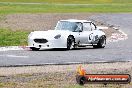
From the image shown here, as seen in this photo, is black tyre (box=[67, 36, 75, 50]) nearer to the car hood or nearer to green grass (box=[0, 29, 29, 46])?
→ the car hood

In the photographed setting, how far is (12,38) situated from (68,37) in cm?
598

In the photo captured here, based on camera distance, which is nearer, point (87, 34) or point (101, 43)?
point (87, 34)

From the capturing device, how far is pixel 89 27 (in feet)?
94.5

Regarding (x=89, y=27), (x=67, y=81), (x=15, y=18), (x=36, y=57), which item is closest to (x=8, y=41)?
(x=89, y=27)

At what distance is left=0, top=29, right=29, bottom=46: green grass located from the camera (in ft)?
95.7

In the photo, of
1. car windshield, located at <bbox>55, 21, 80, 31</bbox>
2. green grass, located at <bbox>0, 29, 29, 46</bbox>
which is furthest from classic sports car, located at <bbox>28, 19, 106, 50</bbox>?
green grass, located at <bbox>0, 29, 29, 46</bbox>

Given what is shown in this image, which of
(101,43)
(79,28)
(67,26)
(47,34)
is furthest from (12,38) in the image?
(47,34)

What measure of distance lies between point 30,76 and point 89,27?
13168mm

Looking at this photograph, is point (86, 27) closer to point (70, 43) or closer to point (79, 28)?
point (79, 28)

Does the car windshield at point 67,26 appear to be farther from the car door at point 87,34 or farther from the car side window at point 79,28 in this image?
the car door at point 87,34

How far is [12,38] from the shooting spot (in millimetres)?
31875

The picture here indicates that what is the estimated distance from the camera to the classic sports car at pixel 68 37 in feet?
85.4

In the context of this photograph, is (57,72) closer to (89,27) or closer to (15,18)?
(89,27)

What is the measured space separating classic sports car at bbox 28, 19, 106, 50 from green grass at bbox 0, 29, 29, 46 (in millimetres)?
2371
